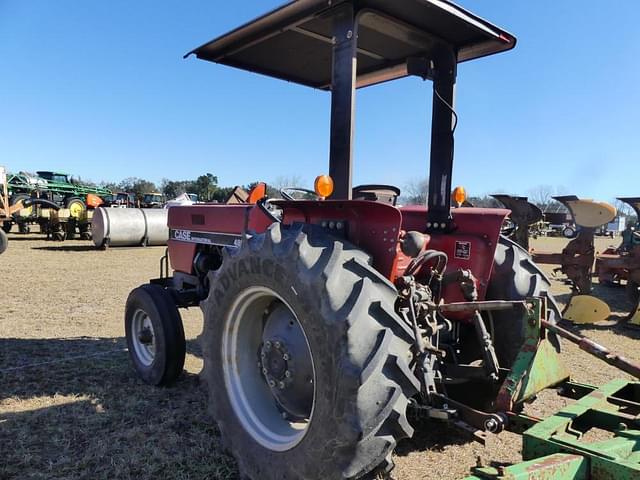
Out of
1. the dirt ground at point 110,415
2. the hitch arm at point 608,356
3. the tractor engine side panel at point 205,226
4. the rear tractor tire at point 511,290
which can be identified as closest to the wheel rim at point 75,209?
the dirt ground at point 110,415

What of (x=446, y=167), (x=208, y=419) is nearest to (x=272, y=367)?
(x=208, y=419)

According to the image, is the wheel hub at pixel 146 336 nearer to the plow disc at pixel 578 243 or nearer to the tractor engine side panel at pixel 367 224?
the tractor engine side panel at pixel 367 224

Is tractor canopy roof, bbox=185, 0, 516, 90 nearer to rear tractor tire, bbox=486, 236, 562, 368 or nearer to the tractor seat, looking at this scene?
the tractor seat

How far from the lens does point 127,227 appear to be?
14805 millimetres

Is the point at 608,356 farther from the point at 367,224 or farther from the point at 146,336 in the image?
the point at 146,336

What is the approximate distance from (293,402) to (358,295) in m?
0.88

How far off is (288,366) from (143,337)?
1.99 m

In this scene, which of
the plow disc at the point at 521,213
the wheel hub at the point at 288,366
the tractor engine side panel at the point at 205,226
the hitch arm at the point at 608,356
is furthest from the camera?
the plow disc at the point at 521,213

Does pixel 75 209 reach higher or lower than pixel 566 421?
higher

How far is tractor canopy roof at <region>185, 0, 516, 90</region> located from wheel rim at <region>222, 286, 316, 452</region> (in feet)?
5.02

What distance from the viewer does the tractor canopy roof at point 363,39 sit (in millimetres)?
2510

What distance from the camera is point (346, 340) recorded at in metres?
1.82

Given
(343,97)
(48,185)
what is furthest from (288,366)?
(48,185)

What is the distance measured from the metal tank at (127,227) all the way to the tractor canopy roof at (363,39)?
12.1m
